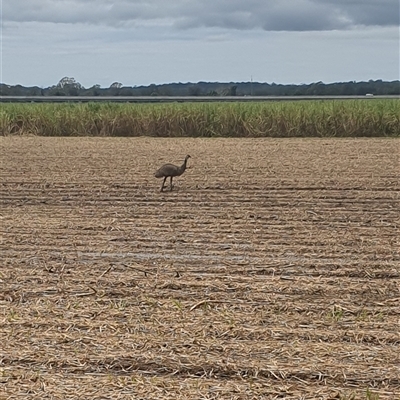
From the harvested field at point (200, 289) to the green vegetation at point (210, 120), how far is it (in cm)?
1413

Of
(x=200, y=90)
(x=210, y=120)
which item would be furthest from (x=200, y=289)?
(x=200, y=90)

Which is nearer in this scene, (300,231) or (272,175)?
(300,231)

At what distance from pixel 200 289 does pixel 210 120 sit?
75.1 feet

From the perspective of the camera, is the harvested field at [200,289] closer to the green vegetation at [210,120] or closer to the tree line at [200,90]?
the green vegetation at [210,120]

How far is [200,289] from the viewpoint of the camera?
24.3ft

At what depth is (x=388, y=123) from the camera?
1142 inches

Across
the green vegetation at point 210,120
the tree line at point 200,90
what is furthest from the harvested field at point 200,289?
the tree line at point 200,90

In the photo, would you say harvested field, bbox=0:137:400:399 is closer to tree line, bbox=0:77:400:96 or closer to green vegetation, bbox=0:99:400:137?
green vegetation, bbox=0:99:400:137

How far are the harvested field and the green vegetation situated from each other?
46.4 ft

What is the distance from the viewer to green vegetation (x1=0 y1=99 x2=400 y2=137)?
29.0 meters

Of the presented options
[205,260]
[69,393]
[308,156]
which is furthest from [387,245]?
[308,156]

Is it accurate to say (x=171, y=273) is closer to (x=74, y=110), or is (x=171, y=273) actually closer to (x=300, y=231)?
(x=300, y=231)

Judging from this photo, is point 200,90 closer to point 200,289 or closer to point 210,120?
point 210,120

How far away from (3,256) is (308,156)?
41.1 ft
